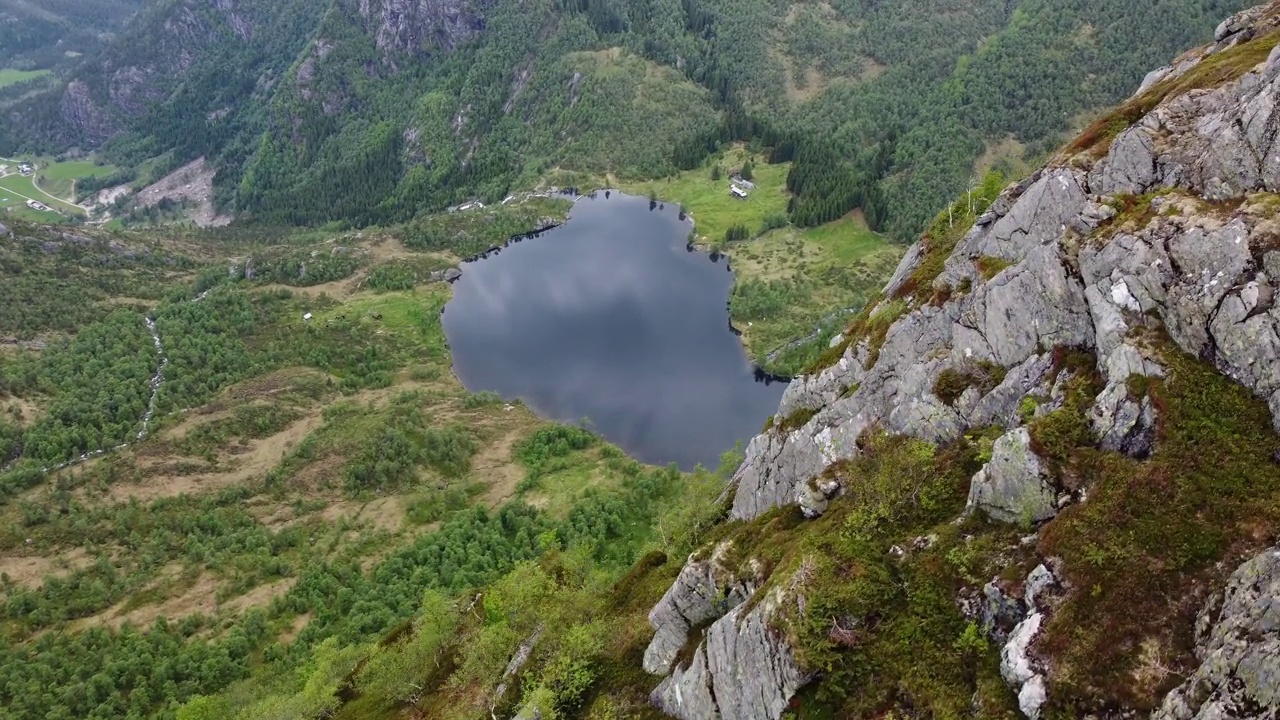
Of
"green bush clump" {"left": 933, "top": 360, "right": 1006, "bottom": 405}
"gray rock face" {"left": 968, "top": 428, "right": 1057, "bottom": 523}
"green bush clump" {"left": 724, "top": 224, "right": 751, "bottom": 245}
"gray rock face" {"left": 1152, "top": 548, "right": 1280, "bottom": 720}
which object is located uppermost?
"green bush clump" {"left": 724, "top": 224, "right": 751, "bottom": 245}

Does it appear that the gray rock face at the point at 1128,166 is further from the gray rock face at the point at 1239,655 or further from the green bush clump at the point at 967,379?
the gray rock face at the point at 1239,655

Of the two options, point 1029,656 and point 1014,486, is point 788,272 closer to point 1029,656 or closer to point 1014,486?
point 1014,486

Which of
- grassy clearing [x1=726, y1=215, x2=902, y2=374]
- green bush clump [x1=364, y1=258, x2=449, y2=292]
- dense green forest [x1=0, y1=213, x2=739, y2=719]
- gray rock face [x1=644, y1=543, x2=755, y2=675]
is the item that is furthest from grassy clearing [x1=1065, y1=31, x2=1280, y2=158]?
green bush clump [x1=364, y1=258, x2=449, y2=292]

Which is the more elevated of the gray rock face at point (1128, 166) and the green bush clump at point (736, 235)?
the green bush clump at point (736, 235)

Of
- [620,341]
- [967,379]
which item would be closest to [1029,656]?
[967,379]

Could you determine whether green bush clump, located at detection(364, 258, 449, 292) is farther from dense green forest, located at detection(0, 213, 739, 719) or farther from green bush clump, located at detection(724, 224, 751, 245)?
green bush clump, located at detection(724, 224, 751, 245)

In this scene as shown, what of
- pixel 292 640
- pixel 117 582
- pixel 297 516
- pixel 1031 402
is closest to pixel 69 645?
pixel 117 582

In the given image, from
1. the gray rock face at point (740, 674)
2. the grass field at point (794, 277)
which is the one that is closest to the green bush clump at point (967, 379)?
the gray rock face at point (740, 674)
